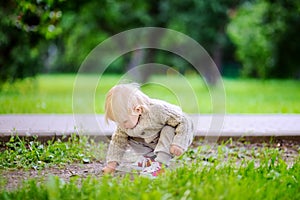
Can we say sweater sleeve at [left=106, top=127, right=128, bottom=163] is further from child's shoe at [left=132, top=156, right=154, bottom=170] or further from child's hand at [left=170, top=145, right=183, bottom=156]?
child's hand at [left=170, top=145, right=183, bottom=156]

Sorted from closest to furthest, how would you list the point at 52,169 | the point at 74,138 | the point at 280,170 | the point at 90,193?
the point at 90,193 < the point at 280,170 < the point at 52,169 < the point at 74,138

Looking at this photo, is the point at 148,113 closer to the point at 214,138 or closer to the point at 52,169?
the point at 52,169

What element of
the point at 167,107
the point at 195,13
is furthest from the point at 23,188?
the point at 195,13

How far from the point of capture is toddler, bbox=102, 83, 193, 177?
151 inches

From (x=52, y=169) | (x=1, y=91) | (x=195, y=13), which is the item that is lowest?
(x=1, y=91)

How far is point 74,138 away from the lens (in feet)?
15.8

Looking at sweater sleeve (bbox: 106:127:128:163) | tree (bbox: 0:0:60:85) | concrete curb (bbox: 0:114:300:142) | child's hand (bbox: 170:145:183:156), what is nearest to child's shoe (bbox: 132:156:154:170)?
sweater sleeve (bbox: 106:127:128:163)

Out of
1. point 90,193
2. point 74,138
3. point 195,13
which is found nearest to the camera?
point 90,193

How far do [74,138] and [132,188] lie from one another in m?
1.74

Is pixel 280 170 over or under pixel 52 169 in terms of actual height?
over

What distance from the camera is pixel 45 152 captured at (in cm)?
435

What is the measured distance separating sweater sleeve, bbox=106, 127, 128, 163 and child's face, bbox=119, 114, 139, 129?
180 millimetres

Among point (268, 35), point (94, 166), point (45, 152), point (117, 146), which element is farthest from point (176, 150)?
point (268, 35)

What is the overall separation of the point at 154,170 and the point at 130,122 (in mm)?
389
